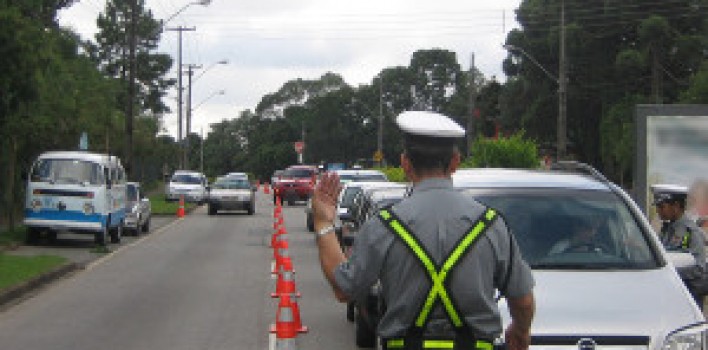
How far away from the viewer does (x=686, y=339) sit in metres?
6.23

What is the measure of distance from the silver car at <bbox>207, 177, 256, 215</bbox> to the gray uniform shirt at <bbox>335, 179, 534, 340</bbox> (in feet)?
126

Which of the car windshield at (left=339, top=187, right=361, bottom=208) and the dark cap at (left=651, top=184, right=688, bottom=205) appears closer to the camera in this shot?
the dark cap at (left=651, top=184, right=688, bottom=205)

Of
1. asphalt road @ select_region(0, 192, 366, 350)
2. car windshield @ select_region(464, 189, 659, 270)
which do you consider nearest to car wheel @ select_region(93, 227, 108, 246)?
asphalt road @ select_region(0, 192, 366, 350)

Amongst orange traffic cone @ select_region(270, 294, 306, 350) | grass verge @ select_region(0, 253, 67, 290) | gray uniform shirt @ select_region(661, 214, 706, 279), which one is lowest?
grass verge @ select_region(0, 253, 67, 290)

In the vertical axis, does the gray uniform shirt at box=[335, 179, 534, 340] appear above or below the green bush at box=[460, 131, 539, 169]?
below

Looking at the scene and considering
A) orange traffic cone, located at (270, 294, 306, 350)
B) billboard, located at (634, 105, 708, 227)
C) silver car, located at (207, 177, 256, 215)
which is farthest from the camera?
silver car, located at (207, 177, 256, 215)

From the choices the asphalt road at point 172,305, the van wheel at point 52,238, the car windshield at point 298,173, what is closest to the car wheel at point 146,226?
the van wheel at point 52,238

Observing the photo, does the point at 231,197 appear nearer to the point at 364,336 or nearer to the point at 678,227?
the point at 364,336

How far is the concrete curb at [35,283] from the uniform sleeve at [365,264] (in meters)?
12.0

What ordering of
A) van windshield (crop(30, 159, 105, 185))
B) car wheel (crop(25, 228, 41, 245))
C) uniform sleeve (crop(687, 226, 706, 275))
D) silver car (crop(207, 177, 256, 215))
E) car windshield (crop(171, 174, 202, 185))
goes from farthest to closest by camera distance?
car windshield (crop(171, 174, 202, 185)), silver car (crop(207, 177, 256, 215)), car wheel (crop(25, 228, 41, 245)), van windshield (crop(30, 159, 105, 185)), uniform sleeve (crop(687, 226, 706, 275))

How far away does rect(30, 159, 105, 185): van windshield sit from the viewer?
24.8 m

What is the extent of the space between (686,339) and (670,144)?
15740 millimetres

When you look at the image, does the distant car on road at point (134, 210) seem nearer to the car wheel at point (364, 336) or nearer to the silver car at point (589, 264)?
the car wheel at point (364, 336)

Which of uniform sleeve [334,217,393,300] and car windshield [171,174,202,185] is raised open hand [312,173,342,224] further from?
car windshield [171,174,202,185]
